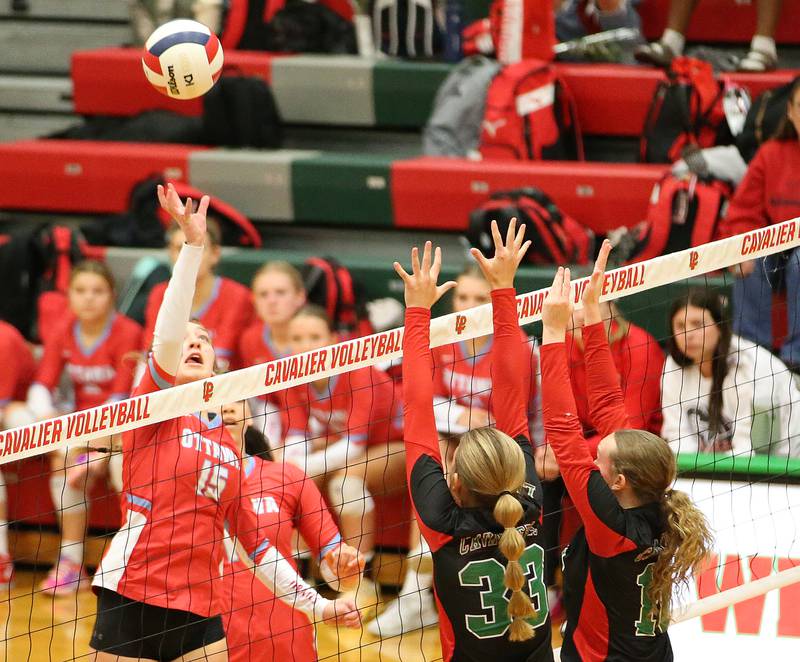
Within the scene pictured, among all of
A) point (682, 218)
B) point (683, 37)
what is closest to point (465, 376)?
point (682, 218)

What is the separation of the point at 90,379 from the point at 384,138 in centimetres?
251

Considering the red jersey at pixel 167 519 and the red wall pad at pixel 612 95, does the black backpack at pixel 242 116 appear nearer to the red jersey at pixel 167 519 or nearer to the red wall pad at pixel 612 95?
the red wall pad at pixel 612 95

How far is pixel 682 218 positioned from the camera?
19.2 ft

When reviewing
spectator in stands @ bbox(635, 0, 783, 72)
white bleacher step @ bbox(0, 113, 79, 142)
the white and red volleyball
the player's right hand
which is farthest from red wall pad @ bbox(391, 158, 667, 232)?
the player's right hand

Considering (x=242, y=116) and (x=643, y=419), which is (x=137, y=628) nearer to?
(x=643, y=419)

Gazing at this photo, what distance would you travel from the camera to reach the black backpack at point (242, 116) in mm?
7371

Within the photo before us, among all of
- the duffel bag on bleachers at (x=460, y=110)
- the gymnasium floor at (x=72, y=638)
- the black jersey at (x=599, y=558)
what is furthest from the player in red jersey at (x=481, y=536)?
the duffel bag on bleachers at (x=460, y=110)

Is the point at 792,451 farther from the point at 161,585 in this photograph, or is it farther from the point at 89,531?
the point at 89,531

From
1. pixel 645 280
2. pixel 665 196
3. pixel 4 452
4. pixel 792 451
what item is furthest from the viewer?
pixel 665 196

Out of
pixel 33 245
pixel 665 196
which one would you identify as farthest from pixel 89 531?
pixel 665 196

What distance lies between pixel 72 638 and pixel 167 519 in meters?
1.94

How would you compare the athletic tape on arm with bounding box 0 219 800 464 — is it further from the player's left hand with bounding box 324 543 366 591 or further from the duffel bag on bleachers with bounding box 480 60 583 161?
the duffel bag on bleachers with bounding box 480 60 583 161

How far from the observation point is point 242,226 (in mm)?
6859

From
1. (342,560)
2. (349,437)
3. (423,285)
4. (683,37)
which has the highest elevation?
(423,285)
